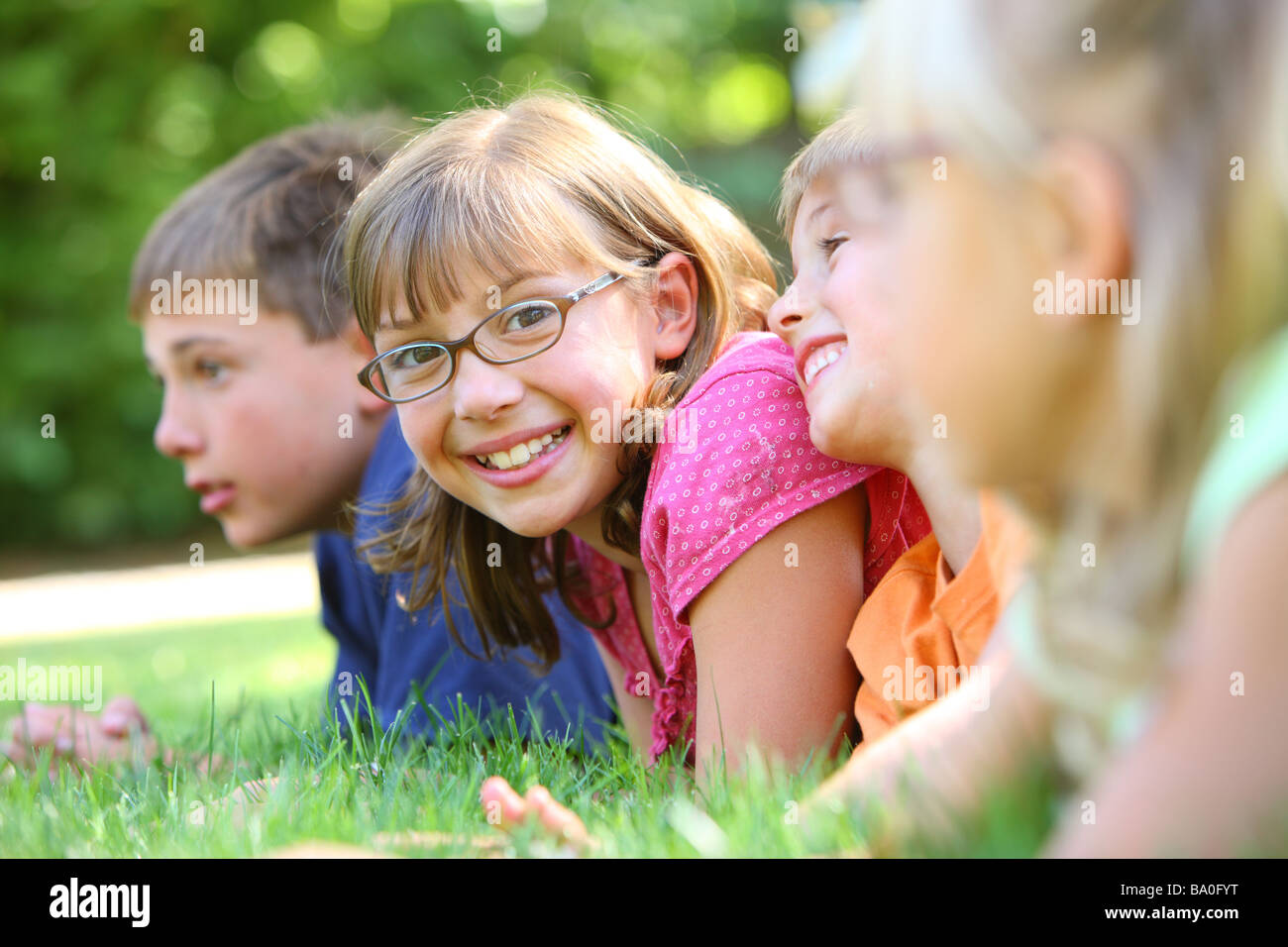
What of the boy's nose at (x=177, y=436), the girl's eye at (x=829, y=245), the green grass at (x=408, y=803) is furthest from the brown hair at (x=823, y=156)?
the boy's nose at (x=177, y=436)

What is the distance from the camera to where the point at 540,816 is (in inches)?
69.0

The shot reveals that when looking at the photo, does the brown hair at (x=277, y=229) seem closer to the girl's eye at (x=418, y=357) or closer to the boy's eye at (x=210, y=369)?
the boy's eye at (x=210, y=369)

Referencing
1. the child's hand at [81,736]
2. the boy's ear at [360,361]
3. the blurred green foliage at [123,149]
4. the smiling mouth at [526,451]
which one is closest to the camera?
the smiling mouth at [526,451]

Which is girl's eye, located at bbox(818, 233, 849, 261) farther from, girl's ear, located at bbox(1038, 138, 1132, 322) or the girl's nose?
girl's ear, located at bbox(1038, 138, 1132, 322)

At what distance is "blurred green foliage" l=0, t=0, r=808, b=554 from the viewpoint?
12328mm

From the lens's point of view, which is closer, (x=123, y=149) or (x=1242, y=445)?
(x=1242, y=445)

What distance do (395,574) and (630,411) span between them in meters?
1.08

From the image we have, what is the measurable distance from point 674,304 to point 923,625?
914 millimetres

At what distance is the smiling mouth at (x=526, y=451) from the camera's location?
2.56 metres

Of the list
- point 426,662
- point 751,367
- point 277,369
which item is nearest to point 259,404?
point 277,369

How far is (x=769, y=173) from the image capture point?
538 inches

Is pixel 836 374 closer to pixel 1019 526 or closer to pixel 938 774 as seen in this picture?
pixel 1019 526

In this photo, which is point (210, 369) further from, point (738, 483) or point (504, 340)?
point (738, 483)

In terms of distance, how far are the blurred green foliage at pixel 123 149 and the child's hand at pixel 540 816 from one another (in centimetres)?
1040
